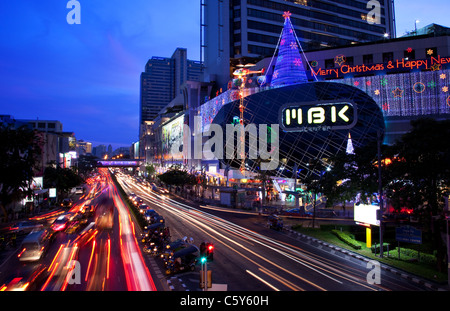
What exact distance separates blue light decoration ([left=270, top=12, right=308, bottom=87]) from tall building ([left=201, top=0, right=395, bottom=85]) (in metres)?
25.1

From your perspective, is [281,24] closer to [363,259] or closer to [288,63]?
[288,63]

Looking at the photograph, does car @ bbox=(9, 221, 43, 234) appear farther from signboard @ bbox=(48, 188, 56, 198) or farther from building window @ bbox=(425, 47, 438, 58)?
building window @ bbox=(425, 47, 438, 58)

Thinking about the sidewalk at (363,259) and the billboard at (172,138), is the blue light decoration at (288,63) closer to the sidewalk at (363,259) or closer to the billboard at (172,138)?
the sidewalk at (363,259)

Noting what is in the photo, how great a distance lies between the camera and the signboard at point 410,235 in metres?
18.2

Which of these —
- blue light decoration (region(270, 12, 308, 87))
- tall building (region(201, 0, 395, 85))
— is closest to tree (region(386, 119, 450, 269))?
blue light decoration (region(270, 12, 308, 87))

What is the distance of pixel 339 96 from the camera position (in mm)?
53000

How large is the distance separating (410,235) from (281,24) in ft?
255

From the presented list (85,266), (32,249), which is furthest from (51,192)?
(85,266)

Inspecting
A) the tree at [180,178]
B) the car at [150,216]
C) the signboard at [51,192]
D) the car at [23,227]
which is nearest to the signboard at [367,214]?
the car at [150,216]

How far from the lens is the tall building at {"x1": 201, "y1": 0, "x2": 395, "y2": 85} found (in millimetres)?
81625

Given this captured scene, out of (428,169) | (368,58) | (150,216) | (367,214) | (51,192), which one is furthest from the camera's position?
(368,58)

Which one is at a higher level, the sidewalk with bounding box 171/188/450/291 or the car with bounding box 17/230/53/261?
the car with bounding box 17/230/53/261
